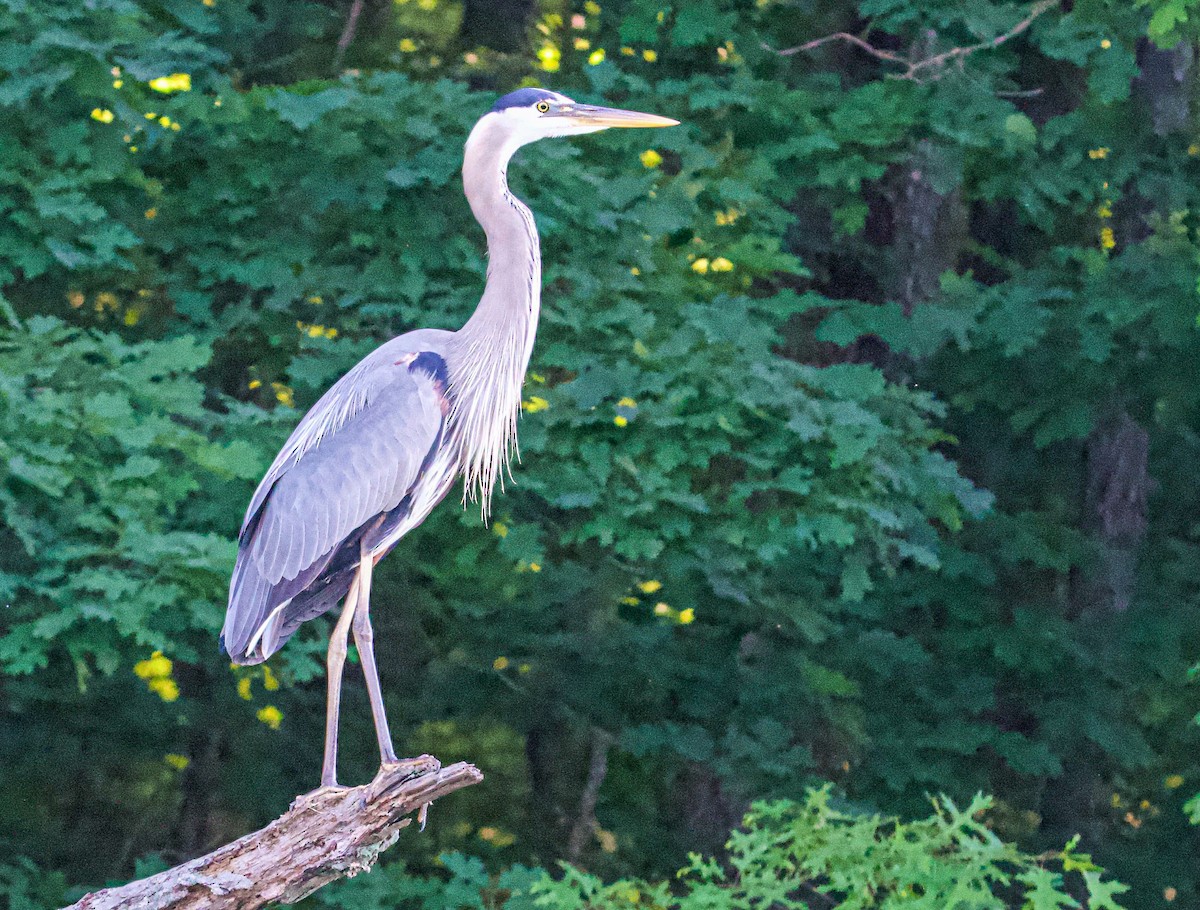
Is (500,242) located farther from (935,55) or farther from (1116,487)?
(1116,487)

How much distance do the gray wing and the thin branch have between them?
432 cm

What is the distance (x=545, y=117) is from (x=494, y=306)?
66 centimetres

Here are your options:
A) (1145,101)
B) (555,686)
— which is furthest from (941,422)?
(555,686)

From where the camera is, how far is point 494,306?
18.9 feet

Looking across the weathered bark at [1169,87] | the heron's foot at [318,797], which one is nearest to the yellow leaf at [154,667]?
the heron's foot at [318,797]

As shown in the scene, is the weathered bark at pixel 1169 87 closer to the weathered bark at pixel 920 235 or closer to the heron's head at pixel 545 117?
the weathered bark at pixel 920 235

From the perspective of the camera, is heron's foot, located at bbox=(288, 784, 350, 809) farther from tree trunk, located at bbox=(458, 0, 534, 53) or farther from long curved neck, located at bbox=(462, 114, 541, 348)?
tree trunk, located at bbox=(458, 0, 534, 53)

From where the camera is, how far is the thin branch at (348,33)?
975 cm

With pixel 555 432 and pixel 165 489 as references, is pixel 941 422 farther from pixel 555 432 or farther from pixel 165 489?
pixel 165 489

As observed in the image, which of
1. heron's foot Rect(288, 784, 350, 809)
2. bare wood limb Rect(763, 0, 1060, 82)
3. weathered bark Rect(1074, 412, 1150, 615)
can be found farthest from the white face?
weathered bark Rect(1074, 412, 1150, 615)

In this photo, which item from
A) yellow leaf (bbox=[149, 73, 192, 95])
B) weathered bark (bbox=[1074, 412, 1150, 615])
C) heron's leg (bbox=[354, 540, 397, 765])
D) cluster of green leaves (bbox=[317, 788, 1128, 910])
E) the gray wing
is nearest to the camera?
heron's leg (bbox=[354, 540, 397, 765])

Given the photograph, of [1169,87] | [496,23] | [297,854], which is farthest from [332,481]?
[1169,87]

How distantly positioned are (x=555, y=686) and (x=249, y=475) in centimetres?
251

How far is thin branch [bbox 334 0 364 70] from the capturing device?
384 inches
